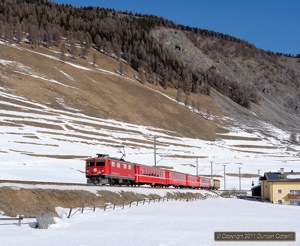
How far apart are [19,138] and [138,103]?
9276 centimetres

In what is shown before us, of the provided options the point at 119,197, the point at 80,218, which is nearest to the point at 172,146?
the point at 119,197

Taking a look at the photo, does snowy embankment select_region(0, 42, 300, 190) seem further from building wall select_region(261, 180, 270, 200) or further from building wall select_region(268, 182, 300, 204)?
building wall select_region(268, 182, 300, 204)

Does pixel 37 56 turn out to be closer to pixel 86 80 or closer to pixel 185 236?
pixel 86 80

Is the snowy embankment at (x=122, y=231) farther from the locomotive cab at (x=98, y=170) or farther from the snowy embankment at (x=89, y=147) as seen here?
the snowy embankment at (x=89, y=147)

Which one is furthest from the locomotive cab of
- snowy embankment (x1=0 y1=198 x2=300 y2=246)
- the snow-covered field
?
snowy embankment (x1=0 y1=198 x2=300 y2=246)

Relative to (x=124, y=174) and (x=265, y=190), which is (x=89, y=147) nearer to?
(x=265, y=190)

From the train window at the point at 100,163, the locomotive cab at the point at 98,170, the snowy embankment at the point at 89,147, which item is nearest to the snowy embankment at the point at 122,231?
the locomotive cab at the point at 98,170

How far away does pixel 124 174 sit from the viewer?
179 ft

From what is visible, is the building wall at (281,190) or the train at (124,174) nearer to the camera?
the train at (124,174)

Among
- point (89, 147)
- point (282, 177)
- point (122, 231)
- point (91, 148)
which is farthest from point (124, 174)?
point (89, 147)

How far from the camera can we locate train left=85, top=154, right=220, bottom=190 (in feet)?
162

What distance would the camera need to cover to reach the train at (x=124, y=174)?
49.4 meters

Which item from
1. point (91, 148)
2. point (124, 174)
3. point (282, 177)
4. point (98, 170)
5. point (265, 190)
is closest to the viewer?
point (98, 170)

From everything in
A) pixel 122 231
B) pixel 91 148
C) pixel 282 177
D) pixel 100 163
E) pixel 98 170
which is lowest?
pixel 122 231
